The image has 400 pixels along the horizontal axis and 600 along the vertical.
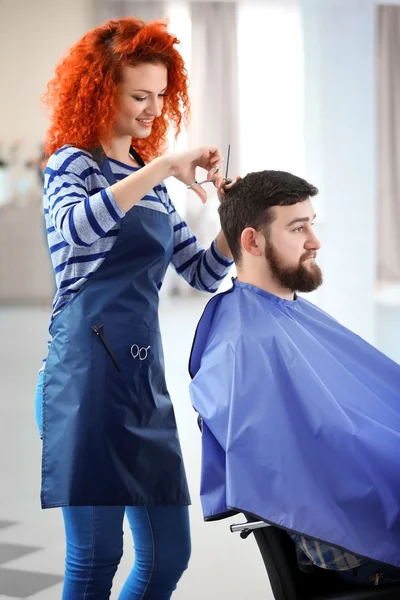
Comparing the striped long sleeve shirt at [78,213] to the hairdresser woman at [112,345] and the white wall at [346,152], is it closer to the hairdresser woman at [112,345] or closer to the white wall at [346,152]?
the hairdresser woman at [112,345]

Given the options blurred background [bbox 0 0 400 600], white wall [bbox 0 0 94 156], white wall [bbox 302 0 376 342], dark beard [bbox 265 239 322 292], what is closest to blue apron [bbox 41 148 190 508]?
dark beard [bbox 265 239 322 292]

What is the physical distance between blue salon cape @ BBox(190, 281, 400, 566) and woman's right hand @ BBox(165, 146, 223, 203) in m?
0.28

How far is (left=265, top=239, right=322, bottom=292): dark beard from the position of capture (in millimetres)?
1750

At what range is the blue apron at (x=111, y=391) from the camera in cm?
170

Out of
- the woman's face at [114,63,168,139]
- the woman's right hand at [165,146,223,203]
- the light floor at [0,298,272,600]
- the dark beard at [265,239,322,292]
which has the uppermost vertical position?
the woman's face at [114,63,168,139]

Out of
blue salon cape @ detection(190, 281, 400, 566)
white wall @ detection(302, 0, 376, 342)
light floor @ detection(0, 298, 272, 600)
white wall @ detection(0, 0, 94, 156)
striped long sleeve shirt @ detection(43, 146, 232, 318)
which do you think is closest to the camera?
blue salon cape @ detection(190, 281, 400, 566)

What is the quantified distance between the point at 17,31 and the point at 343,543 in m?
8.79

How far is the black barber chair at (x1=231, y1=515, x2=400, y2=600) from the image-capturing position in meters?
1.49

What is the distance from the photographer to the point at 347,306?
18.1ft

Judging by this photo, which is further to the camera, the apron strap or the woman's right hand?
the apron strap

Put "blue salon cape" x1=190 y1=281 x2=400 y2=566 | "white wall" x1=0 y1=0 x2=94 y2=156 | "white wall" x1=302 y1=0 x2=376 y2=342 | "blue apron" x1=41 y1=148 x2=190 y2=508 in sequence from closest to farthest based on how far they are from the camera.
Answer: "blue salon cape" x1=190 y1=281 x2=400 y2=566, "blue apron" x1=41 y1=148 x2=190 y2=508, "white wall" x1=302 y1=0 x2=376 y2=342, "white wall" x1=0 y1=0 x2=94 y2=156

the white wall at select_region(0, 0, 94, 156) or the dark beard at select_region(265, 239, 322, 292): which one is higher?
the white wall at select_region(0, 0, 94, 156)

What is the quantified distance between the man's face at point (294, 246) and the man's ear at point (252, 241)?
0.02 m

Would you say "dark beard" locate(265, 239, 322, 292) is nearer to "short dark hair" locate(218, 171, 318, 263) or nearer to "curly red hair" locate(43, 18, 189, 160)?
"short dark hair" locate(218, 171, 318, 263)
